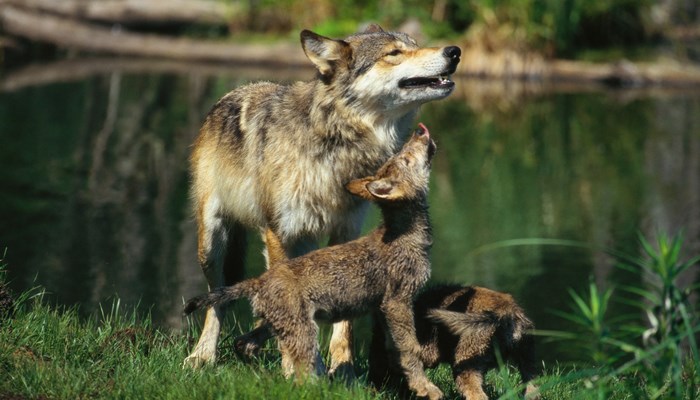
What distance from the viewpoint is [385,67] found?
7.57m

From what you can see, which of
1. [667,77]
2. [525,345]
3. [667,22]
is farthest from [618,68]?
[525,345]

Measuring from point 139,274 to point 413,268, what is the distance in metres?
6.72

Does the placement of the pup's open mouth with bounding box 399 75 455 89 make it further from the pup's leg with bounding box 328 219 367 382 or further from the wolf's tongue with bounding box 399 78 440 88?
the pup's leg with bounding box 328 219 367 382

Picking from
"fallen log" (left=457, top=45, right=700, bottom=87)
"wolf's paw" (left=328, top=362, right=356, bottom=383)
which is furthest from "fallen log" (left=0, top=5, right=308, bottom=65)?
"wolf's paw" (left=328, top=362, right=356, bottom=383)

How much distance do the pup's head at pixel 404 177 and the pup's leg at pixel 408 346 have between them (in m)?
0.62

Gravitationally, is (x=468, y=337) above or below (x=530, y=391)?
above

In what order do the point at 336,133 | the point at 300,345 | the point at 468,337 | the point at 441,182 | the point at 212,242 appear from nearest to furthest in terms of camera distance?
the point at 300,345 → the point at 468,337 → the point at 336,133 → the point at 212,242 → the point at 441,182

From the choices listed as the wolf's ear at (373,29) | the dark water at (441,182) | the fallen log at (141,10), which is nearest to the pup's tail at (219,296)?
the wolf's ear at (373,29)

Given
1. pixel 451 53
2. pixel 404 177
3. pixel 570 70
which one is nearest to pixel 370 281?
pixel 404 177

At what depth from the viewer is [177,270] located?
1321 centimetres

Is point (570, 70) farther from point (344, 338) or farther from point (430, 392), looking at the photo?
point (430, 392)

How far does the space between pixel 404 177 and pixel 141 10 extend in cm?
2584

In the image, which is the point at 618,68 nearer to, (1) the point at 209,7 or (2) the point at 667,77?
(2) the point at 667,77

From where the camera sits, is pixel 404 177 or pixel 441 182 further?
pixel 441 182
